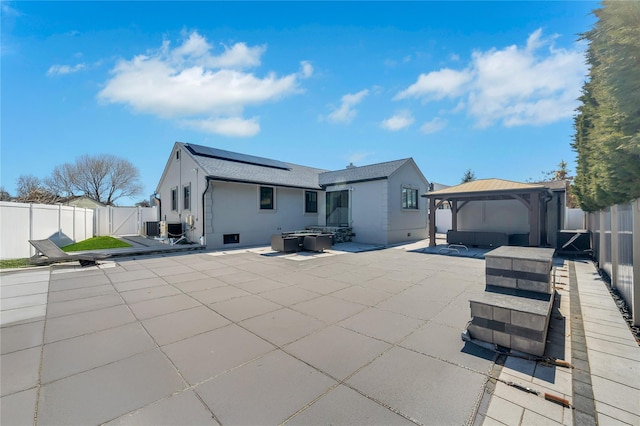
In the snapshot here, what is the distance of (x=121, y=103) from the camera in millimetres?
14359

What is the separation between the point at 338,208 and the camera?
1627 centimetres

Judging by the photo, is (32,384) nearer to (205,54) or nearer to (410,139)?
(205,54)

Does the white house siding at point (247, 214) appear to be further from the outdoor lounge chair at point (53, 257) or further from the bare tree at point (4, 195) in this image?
the bare tree at point (4, 195)

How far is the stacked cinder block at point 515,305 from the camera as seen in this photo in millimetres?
2883

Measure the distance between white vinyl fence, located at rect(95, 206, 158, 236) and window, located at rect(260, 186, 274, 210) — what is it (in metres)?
10.5

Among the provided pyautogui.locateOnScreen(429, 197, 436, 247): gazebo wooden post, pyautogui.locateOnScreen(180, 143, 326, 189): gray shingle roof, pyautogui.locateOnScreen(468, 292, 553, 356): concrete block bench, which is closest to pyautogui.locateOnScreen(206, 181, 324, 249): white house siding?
pyautogui.locateOnScreen(180, 143, 326, 189): gray shingle roof

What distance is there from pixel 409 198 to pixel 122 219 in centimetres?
2176

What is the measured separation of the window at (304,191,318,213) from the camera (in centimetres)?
1627

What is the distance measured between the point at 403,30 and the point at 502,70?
3.52 metres

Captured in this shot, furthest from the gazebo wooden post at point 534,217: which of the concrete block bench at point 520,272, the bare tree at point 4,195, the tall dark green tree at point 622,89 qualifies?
the bare tree at point 4,195

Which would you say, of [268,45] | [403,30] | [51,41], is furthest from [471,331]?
[51,41]

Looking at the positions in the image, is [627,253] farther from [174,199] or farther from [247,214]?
[174,199]

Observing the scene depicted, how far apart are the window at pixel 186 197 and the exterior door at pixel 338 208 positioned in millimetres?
8198

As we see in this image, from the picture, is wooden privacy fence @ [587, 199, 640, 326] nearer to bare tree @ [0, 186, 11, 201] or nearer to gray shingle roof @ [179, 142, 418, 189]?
gray shingle roof @ [179, 142, 418, 189]
